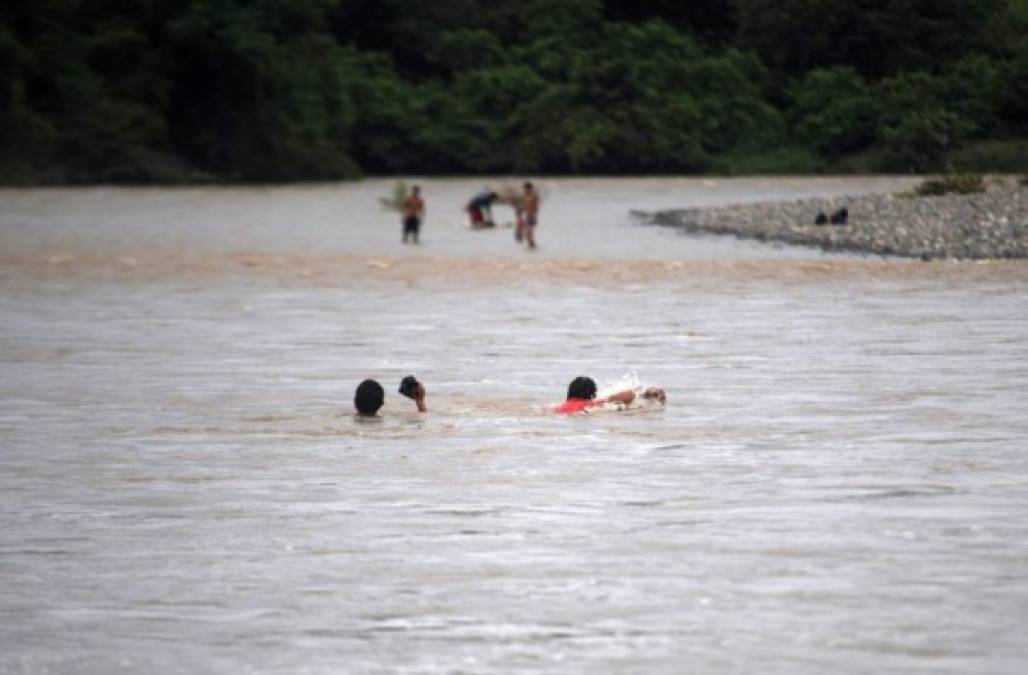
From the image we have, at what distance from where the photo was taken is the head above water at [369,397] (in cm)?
1623

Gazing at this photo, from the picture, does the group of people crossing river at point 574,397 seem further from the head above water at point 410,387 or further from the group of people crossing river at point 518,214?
the group of people crossing river at point 518,214

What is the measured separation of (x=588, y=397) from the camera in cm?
1658

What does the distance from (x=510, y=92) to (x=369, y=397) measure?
74.0 metres

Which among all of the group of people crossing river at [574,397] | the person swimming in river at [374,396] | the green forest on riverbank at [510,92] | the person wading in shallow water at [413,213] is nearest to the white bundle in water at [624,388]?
the group of people crossing river at [574,397]

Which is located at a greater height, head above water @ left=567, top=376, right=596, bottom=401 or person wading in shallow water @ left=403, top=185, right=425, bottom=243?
head above water @ left=567, top=376, right=596, bottom=401

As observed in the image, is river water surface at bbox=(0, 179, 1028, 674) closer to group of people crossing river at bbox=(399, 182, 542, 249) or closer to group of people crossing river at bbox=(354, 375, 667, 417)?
group of people crossing river at bbox=(354, 375, 667, 417)

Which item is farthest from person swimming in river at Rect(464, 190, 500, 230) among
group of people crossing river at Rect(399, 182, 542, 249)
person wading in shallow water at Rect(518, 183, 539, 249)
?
person wading in shallow water at Rect(518, 183, 539, 249)

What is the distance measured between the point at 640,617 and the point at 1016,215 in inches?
1378

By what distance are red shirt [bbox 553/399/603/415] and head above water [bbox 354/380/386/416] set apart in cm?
120

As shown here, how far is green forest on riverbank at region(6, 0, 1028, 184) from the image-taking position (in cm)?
8238

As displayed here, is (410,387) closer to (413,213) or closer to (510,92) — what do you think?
(413,213)

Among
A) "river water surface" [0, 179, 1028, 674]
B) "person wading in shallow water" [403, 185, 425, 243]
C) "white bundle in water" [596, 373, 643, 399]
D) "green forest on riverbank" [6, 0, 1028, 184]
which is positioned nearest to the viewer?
"river water surface" [0, 179, 1028, 674]

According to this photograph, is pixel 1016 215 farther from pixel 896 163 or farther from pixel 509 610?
pixel 896 163

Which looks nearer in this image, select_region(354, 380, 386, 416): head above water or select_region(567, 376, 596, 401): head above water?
select_region(354, 380, 386, 416): head above water
